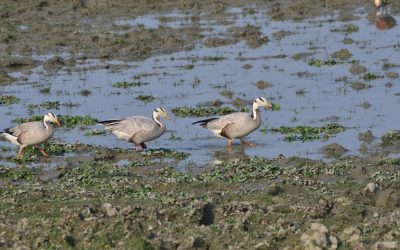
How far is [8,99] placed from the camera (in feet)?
77.9

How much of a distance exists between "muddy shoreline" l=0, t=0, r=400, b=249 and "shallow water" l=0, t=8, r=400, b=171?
125mm

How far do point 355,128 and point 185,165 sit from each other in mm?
4411

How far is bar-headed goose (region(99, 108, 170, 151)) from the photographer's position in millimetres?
19125

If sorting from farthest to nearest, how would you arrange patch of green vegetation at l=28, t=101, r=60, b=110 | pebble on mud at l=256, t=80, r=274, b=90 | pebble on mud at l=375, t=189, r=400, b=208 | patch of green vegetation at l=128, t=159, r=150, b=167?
1. pebble on mud at l=256, t=80, r=274, b=90
2. patch of green vegetation at l=28, t=101, r=60, b=110
3. patch of green vegetation at l=128, t=159, r=150, b=167
4. pebble on mud at l=375, t=189, r=400, b=208

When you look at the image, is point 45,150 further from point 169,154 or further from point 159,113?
point 159,113

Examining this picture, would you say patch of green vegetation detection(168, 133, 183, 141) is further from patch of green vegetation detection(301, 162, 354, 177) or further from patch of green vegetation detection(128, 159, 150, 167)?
patch of green vegetation detection(301, 162, 354, 177)

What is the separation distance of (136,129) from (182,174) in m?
3.10

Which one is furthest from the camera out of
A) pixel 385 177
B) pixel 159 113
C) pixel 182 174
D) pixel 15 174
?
pixel 159 113

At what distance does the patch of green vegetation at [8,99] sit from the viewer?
23.5 meters

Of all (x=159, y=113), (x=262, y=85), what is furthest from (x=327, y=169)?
(x=262, y=85)

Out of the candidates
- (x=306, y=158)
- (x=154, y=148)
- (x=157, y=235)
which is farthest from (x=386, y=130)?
(x=157, y=235)

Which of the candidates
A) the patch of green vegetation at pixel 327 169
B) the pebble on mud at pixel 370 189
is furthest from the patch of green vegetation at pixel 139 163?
the pebble on mud at pixel 370 189

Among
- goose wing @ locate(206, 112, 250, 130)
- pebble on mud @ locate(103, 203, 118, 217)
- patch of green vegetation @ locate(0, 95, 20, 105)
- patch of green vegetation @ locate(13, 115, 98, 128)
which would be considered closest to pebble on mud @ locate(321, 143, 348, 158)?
goose wing @ locate(206, 112, 250, 130)

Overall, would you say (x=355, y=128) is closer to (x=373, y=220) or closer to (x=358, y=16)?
(x=373, y=220)
